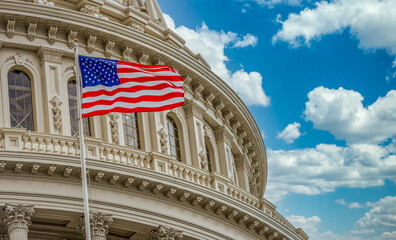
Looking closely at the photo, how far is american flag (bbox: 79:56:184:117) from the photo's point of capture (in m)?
34.2

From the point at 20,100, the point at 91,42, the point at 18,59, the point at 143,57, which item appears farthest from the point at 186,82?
the point at 20,100

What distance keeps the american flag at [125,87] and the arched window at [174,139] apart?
7.35 meters

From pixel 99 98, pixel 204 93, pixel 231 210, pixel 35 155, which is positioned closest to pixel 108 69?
pixel 99 98

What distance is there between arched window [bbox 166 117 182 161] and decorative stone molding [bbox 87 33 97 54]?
485cm

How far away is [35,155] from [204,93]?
14569 millimetres

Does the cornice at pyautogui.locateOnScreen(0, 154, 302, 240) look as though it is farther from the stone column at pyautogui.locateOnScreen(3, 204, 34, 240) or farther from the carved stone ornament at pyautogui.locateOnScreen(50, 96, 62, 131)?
the carved stone ornament at pyautogui.locateOnScreen(50, 96, 62, 131)

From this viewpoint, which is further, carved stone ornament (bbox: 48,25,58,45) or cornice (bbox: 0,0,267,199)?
carved stone ornament (bbox: 48,25,58,45)

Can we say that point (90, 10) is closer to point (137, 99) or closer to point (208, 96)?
point (208, 96)

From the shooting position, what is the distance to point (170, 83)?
36594mm

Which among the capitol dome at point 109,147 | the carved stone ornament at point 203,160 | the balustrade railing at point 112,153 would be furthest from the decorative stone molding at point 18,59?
the carved stone ornament at point 203,160

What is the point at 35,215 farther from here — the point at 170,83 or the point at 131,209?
the point at 170,83

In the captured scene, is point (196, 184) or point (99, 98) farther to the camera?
point (196, 184)

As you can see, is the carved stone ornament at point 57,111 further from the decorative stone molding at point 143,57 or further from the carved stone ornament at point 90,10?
the carved stone ornament at point 90,10

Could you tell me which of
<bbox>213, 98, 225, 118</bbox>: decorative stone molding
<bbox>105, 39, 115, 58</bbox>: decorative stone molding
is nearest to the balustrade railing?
<bbox>105, 39, 115, 58</bbox>: decorative stone molding
